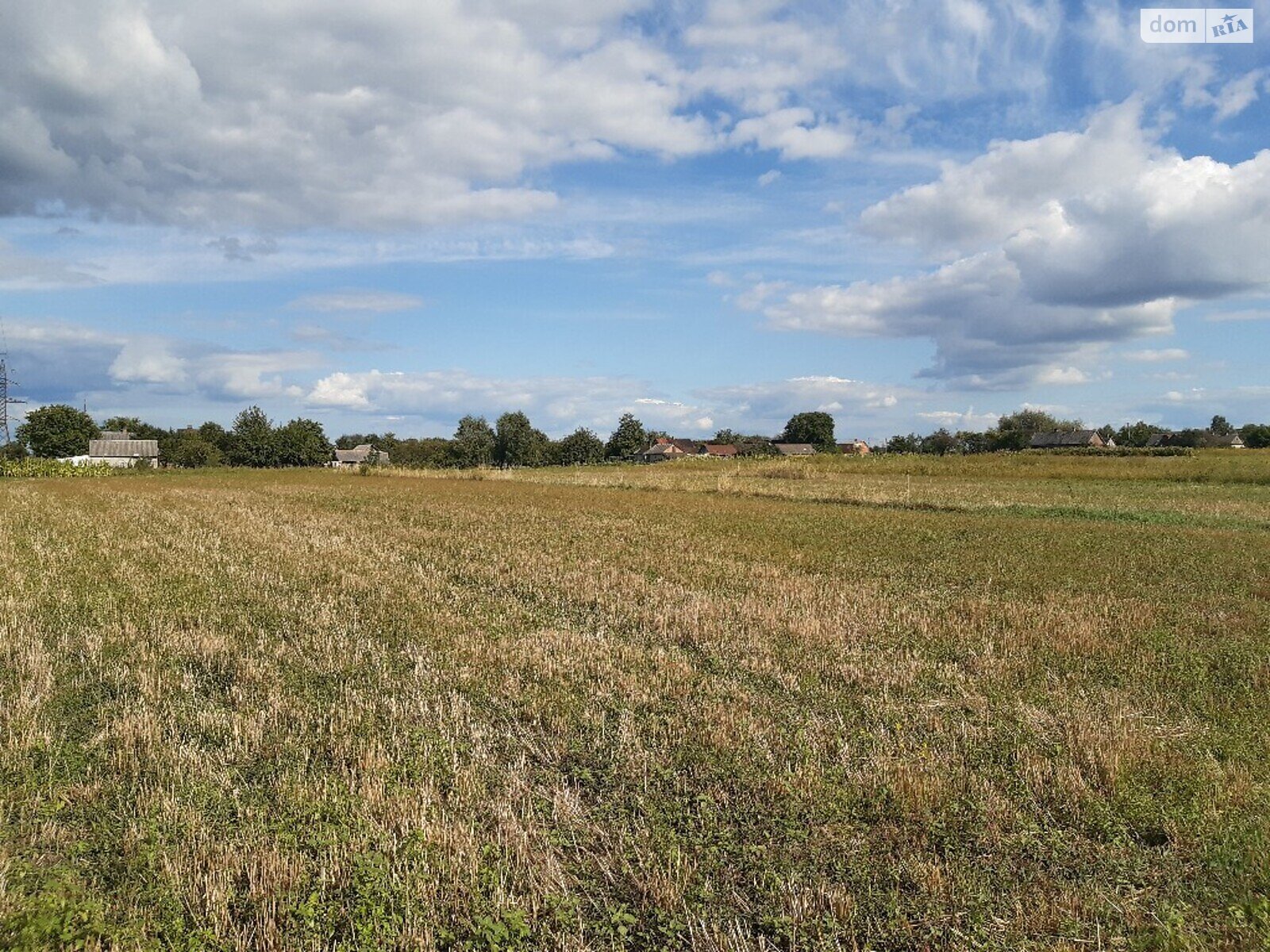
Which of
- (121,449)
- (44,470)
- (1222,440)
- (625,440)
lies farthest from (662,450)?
(44,470)

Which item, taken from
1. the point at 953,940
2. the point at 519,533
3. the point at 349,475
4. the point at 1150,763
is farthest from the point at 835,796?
the point at 349,475

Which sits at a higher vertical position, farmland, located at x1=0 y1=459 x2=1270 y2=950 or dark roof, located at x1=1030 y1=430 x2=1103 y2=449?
dark roof, located at x1=1030 y1=430 x2=1103 y2=449

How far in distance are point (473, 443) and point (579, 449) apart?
74.8 feet

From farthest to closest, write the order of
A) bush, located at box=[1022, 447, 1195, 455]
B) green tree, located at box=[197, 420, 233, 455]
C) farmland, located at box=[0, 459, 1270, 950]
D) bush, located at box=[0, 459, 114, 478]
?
1. green tree, located at box=[197, 420, 233, 455]
2. bush, located at box=[1022, 447, 1195, 455]
3. bush, located at box=[0, 459, 114, 478]
4. farmland, located at box=[0, 459, 1270, 950]

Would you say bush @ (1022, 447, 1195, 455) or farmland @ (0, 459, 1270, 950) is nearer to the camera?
farmland @ (0, 459, 1270, 950)

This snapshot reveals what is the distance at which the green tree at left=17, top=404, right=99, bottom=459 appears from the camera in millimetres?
124500

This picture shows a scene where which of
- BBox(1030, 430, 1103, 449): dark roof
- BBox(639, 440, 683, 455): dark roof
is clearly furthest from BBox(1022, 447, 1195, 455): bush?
BBox(639, 440, 683, 455): dark roof

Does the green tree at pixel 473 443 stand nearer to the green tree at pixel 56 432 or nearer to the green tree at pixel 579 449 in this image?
the green tree at pixel 579 449

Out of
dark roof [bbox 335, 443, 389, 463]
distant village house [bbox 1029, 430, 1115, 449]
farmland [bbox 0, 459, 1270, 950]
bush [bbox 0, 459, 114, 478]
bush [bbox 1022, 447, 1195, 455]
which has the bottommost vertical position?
farmland [bbox 0, 459, 1270, 950]

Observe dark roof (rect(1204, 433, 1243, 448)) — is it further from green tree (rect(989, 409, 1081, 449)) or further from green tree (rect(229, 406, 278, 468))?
green tree (rect(229, 406, 278, 468))

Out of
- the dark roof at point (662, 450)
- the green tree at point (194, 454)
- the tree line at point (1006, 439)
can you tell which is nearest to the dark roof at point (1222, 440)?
the tree line at point (1006, 439)

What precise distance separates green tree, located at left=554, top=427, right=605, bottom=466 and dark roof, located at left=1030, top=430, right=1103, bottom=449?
89.8 m

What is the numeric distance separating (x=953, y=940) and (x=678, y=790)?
2.25 meters

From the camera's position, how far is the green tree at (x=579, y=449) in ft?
534
